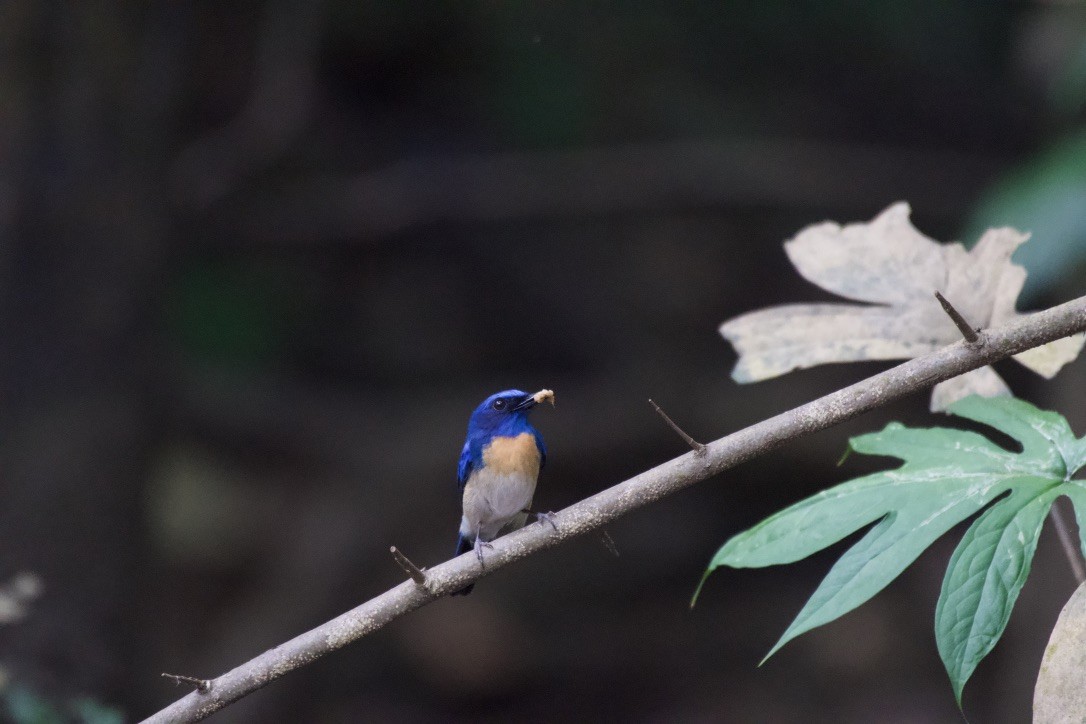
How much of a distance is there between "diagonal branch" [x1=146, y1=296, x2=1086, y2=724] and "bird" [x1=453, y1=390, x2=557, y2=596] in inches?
59.2

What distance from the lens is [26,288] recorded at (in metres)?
4.83

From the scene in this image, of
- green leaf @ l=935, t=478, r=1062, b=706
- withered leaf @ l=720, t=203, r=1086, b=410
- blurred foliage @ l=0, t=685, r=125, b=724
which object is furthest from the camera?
blurred foliage @ l=0, t=685, r=125, b=724

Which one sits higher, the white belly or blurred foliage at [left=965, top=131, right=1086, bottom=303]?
blurred foliage at [left=965, top=131, right=1086, bottom=303]

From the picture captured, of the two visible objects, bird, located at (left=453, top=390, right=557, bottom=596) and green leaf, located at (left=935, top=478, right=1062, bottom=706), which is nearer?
green leaf, located at (left=935, top=478, right=1062, bottom=706)

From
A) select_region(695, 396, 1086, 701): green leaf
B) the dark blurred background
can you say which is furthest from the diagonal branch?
the dark blurred background

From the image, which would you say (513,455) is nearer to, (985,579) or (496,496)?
(496,496)

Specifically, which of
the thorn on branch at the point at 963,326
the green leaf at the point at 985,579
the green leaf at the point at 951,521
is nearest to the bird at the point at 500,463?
the green leaf at the point at 951,521

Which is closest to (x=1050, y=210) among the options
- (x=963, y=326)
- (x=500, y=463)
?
(x=500, y=463)

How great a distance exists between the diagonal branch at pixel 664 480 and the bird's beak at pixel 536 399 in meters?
1.08

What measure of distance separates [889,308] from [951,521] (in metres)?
0.86

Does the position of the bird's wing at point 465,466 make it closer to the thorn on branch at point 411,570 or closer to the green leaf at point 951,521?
the thorn on branch at point 411,570

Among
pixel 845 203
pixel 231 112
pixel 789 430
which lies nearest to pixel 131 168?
pixel 231 112

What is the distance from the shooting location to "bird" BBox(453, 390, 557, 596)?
3617 millimetres

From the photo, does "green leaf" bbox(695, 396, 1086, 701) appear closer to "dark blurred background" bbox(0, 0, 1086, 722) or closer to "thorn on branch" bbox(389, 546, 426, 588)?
"thorn on branch" bbox(389, 546, 426, 588)
